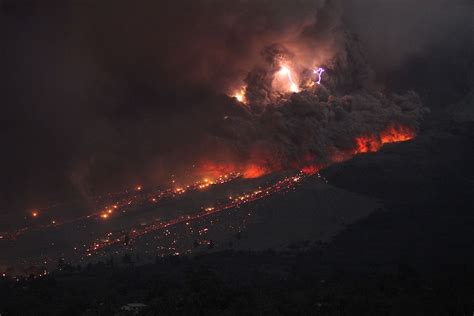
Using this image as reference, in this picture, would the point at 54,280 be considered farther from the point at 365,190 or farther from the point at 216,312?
the point at 365,190

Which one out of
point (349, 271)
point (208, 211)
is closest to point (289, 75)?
point (208, 211)

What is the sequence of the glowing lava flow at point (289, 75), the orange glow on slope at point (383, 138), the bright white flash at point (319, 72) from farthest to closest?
the bright white flash at point (319, 72) < the glowing lava flow at point (289, 75) < the orange glow on slope at point (383, 138)

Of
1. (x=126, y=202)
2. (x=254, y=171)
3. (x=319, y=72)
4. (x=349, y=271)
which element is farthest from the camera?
(x=319, y=72)

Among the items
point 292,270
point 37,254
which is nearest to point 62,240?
point 37,254

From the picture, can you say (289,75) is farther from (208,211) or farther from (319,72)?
(208,211)

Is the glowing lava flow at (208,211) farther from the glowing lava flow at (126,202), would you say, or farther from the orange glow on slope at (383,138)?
the orange glow on slope at (383,138)

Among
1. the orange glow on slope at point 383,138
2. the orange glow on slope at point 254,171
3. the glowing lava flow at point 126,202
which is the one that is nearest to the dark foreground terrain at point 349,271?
the orange glow on slope at point 383,138

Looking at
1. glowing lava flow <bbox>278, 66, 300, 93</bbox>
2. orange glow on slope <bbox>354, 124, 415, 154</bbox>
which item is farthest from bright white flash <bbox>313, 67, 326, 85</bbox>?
orange glow on slope <bbox>354, 124, 415, 154</bbox>

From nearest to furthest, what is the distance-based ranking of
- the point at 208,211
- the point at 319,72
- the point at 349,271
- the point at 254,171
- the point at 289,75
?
the point at 349,271, the point at 208,211, the point at 254,171, the point at 289,75, the point at 319,72
